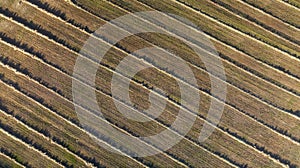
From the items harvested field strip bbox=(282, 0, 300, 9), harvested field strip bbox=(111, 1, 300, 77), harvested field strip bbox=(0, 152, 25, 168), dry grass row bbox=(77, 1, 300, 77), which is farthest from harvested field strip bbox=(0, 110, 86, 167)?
harvested field strip bbox=(282, 0, 300, 9)

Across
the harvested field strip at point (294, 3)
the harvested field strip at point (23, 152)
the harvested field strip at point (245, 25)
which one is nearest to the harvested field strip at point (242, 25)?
the harvested field strip at point (245, 25)

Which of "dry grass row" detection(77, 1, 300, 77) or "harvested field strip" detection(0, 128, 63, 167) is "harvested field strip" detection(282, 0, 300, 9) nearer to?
"dry grass row" detection(77, 1, 300, 77)

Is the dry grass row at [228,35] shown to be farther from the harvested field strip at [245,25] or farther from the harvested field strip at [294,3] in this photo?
the harvested field strip at [294,3]

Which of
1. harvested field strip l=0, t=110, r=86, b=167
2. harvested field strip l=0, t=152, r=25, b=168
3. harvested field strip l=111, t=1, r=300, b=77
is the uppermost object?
harvested field strip l=111, t=1, r=300, b=77

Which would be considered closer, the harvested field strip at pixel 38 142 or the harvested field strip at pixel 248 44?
the harvested field strip at pixel 38 142

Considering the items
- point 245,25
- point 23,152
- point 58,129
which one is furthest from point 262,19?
point 23,152

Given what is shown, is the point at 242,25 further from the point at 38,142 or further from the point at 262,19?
the point at 38,142
